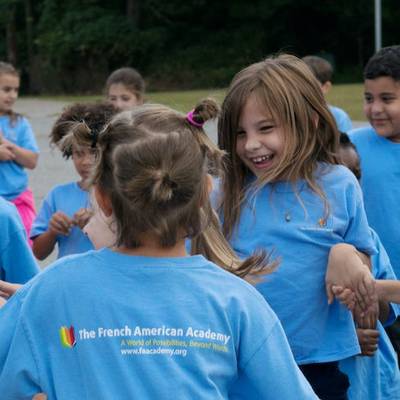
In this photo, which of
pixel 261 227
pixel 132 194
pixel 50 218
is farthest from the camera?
pixel 50 218

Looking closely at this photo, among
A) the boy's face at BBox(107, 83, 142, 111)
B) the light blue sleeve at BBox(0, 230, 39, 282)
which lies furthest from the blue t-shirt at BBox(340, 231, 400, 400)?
the boy's face at BBox(107, 83, 142, 111)

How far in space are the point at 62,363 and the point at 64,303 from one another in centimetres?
13

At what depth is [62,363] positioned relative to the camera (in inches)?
78.0

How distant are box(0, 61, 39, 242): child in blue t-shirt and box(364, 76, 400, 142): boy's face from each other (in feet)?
9.23

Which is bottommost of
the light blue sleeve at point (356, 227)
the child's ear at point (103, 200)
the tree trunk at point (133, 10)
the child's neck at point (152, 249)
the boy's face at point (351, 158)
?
the tree trunk at point (133, 10)

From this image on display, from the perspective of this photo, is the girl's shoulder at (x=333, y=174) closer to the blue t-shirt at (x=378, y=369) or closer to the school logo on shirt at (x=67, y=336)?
the blue t-shirt at (x=378, y=369)

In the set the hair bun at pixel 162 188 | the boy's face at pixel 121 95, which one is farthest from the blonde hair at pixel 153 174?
the boy's face at pixel 121 95

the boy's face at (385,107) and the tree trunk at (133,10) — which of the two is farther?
the tree trunk at (133,10)

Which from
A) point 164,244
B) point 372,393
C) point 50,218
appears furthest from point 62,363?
point 50,218

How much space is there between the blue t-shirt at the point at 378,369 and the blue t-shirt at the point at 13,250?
120 centimetres

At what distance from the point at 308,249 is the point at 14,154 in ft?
13.9

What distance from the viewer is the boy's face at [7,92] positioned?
23.5ft

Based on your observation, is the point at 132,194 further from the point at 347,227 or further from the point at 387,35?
the point at 387,35

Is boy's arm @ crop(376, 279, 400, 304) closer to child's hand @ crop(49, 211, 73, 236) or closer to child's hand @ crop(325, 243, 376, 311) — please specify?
child's hand @ crop(325, 243, 376, 311)
